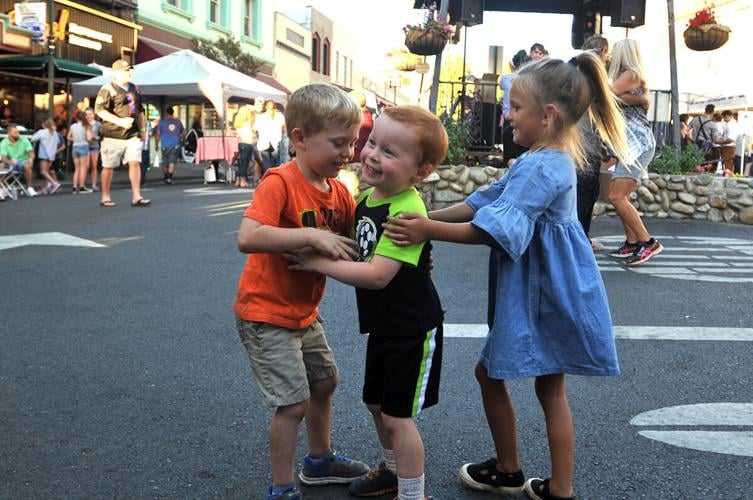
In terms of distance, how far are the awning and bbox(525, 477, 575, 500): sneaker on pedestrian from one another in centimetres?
1775

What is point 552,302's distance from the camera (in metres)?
2.34

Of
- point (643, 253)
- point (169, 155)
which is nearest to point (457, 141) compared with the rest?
point (643, 253)

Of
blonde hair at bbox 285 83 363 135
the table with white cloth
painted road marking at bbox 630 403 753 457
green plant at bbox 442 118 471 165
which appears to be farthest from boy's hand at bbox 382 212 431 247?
the table with white cloth

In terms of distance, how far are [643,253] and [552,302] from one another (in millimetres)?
4746

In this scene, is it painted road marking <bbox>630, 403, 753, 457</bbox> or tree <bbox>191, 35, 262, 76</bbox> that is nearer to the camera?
painted road marking <bbox>630, 403, 753, 457</bbox>

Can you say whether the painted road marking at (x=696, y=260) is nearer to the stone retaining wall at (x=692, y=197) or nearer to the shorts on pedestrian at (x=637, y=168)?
the shorts on pedestrian at (x=637, y=168)

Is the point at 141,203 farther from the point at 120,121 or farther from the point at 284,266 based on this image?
the point at 284,266

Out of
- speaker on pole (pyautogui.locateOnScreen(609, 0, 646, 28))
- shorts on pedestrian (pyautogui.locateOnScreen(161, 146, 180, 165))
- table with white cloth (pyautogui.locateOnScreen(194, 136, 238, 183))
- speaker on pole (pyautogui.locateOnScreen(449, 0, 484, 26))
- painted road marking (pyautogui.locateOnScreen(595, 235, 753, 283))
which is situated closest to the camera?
painted road marking (pyautogui.locateOnScreen(595, 235, 753, 283))

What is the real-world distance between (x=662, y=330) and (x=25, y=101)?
19.2 m

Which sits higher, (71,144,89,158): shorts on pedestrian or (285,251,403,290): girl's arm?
(71,144,89,158): shorts on pedestrian

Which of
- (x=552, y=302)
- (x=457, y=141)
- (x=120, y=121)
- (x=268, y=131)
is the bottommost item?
(x=552, y=302)

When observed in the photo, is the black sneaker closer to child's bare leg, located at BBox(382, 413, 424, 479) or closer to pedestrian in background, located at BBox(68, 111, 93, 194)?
child's bare leg, located at BBox(382, 413, 424, 479)

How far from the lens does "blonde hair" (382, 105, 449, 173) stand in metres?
2.15

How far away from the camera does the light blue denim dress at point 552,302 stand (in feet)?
7.61
